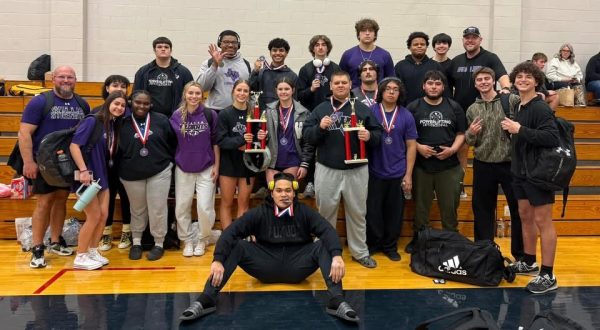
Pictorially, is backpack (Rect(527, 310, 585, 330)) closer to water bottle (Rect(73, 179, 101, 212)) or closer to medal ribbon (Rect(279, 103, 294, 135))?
medal ribbon (Rect(279, 103, 294, 135))

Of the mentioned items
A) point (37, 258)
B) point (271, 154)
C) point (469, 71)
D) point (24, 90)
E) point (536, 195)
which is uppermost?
point (469, 71)

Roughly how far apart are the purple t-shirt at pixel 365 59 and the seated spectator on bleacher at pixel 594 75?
17.0 ft

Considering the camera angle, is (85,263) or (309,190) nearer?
(85,263)

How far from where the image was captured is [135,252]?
180 inches

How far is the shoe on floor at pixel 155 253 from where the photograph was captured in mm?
4555

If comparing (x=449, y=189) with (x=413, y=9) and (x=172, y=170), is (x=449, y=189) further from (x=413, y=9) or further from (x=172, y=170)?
(x=413, y=9)

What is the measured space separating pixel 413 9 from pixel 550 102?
4790 millimetres

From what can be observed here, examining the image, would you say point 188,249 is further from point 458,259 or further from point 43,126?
point 458,259

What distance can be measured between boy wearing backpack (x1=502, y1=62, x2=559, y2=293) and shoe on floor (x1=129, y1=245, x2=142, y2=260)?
10.7ft

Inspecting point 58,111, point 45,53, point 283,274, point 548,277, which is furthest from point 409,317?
point 45,53

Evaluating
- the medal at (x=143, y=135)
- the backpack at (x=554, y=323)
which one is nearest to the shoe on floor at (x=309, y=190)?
the medal at (x=143, y=135)

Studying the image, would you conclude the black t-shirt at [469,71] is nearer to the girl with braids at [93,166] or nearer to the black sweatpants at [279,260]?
the black sweatpants at [279,260]

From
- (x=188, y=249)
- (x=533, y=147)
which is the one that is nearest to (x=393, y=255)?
(x=533, y=147)

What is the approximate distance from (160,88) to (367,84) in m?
2.04
